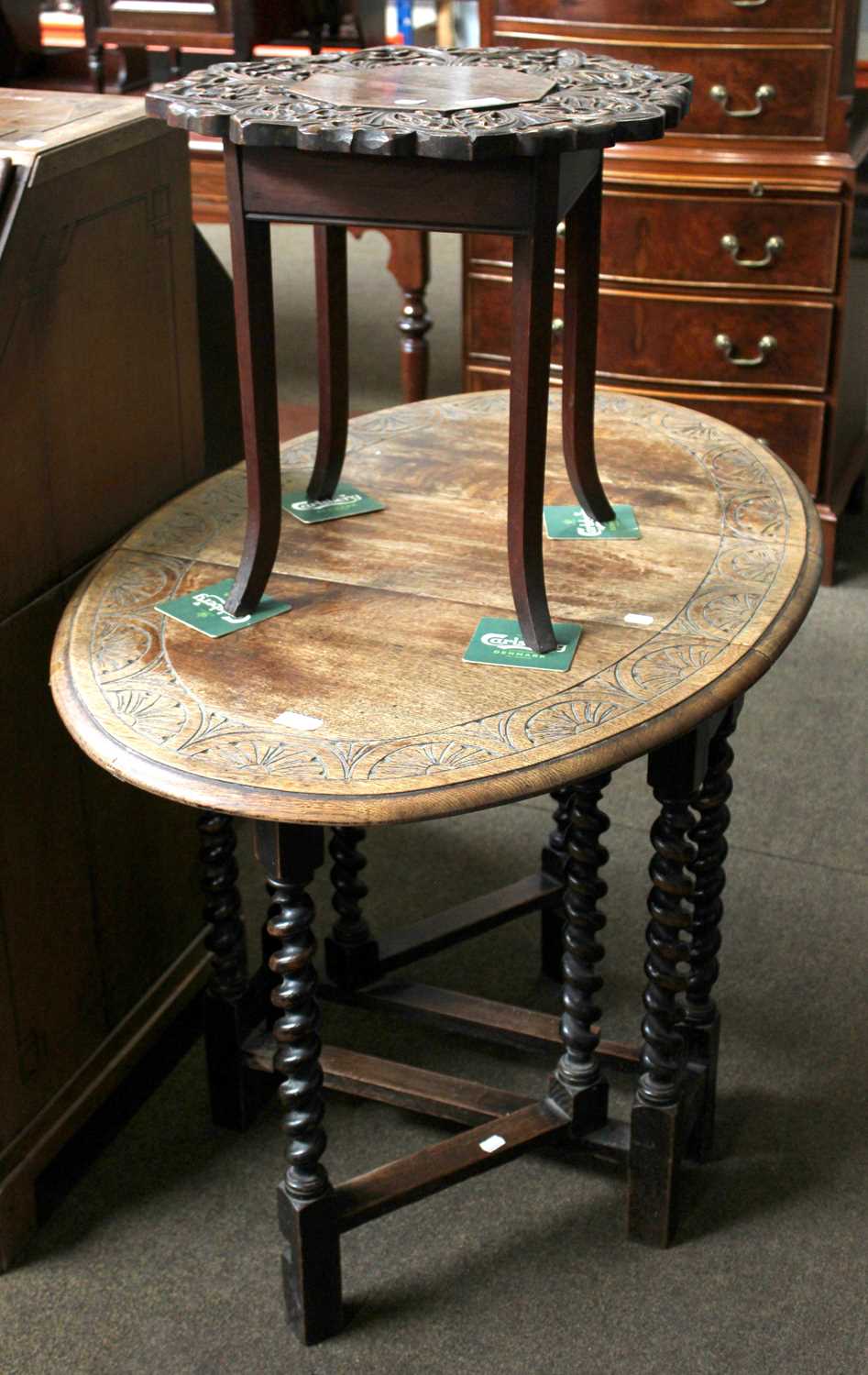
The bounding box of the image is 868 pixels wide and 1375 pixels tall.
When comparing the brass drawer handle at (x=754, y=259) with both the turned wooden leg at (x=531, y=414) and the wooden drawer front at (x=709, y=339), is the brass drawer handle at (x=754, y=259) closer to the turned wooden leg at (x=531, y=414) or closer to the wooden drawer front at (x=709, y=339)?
the wooden drawer front at (x=709, y=339)

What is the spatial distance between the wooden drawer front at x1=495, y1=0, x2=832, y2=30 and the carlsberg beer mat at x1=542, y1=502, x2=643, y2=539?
1.67 m

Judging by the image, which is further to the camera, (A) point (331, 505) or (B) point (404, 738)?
(A) point (331, 505)

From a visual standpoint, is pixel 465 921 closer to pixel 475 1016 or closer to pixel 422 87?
pixel 475 1016

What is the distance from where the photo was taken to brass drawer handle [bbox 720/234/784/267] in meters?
3.13

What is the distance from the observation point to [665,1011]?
1.67 metres

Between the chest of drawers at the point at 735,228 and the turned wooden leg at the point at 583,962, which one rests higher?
the chest of drawers at the point at 735,228

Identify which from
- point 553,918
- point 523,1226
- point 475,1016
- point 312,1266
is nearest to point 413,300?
point 553,918

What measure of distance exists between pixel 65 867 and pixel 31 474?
0.47 metres

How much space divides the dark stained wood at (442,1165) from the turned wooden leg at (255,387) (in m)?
0.63

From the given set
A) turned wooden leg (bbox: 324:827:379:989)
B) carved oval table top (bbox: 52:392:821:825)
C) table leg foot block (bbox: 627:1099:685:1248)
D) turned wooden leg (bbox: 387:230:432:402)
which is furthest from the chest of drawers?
table leg foot block (bbox: 627:1099:685:1248)

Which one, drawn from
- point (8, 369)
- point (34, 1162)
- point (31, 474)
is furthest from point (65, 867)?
A: point (8, 369)

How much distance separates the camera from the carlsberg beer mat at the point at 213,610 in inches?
61.1

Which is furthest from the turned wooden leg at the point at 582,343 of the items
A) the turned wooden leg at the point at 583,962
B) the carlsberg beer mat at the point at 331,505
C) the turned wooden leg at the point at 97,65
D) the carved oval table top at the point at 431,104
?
the turned wooden leg at the point at 97,65

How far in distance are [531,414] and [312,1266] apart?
912 millimetres
